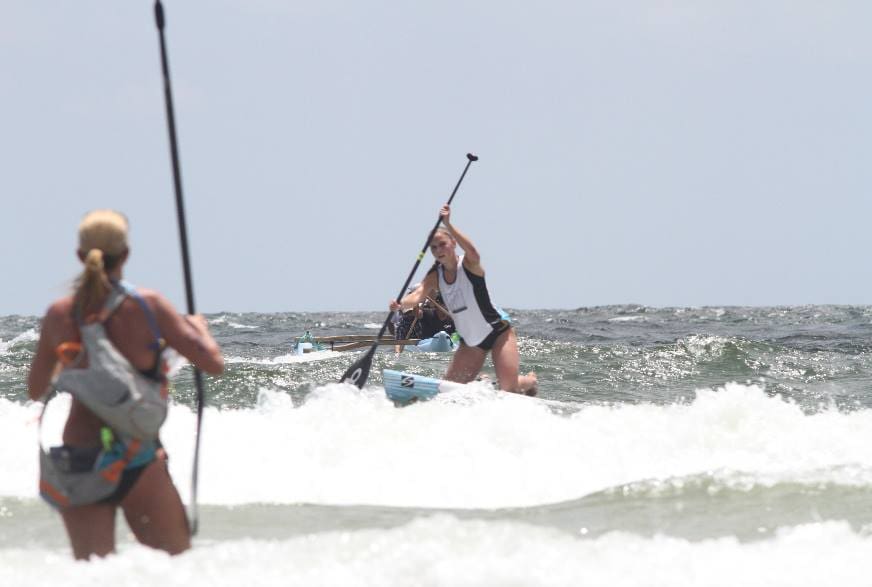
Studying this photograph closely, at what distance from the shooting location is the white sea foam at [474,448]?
778 cm

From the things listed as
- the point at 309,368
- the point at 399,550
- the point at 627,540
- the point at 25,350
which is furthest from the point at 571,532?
the point at 25,350

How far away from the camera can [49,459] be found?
3.88 metres

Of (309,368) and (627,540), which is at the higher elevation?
(627,540)

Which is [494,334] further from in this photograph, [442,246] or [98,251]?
[98,251]

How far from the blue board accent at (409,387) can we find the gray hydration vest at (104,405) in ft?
20.3

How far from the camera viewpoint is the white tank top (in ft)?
30.8

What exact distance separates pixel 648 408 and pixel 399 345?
1163cm

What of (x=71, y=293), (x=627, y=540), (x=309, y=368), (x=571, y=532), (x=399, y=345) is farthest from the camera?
(x=399, y=345)

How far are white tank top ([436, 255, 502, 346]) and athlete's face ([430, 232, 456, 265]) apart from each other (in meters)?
0.24

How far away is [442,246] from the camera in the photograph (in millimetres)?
9047

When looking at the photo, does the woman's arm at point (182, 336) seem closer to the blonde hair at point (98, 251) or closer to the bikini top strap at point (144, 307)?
the bikini top strap at point (144, 307)

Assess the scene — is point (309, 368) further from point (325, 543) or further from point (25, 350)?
point (325, 543)

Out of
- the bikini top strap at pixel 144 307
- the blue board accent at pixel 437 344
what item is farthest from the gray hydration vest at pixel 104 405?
the blue board accent at pixel 437 344

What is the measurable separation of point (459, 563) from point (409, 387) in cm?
575
